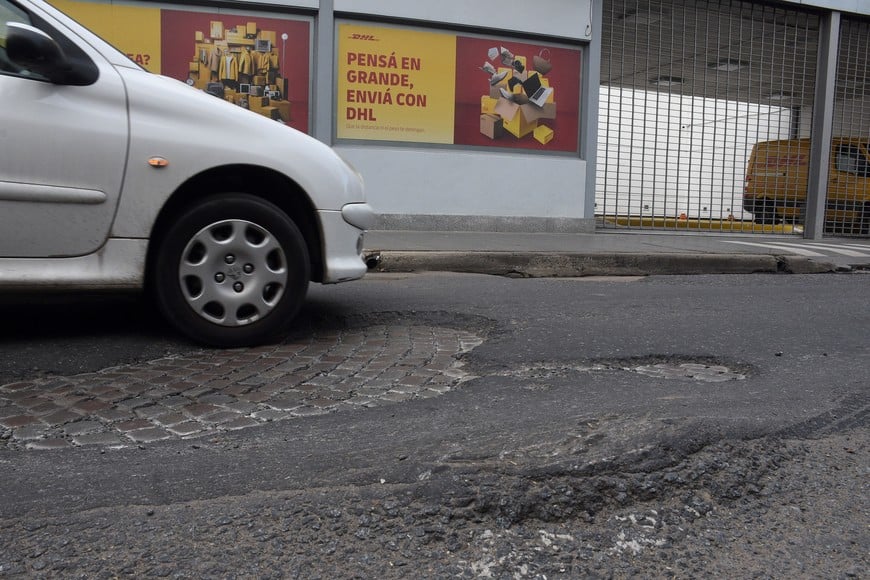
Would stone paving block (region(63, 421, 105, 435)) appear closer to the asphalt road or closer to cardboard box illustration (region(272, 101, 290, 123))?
the asphalt road

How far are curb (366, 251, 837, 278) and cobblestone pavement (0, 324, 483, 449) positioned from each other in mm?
2965

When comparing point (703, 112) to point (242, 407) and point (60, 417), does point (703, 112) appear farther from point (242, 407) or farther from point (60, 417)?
point (60, 417)

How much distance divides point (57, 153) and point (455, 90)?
25.6 feet

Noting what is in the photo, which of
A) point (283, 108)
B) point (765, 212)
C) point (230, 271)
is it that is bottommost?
point (230, 271)

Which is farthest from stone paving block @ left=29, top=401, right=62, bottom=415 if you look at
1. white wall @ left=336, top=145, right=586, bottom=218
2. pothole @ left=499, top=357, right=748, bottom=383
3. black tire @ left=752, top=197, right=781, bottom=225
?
black tire @ left=752, top=197, right=781, bottom=225

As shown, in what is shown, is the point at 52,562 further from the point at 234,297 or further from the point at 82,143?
the point at 82,143

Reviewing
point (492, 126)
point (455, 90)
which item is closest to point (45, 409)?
point (455, 90)

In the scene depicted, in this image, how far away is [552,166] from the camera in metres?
11.1

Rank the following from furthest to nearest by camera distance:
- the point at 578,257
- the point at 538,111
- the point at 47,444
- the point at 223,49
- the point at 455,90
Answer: the point at 538,111 < the point at 455,90 < the point at 223,49 < the point at 578,257 < the point at 47,444

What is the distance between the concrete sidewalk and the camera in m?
7.12

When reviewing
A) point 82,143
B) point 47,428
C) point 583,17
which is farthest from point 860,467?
point 583,17

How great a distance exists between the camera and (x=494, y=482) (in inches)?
83.4

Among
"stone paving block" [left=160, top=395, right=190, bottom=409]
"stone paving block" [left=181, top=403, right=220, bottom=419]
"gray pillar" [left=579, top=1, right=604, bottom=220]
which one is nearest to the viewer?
"stone paving block" [left=181, top=403, right=220, bottom=419]

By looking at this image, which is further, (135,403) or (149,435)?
(135,403)
